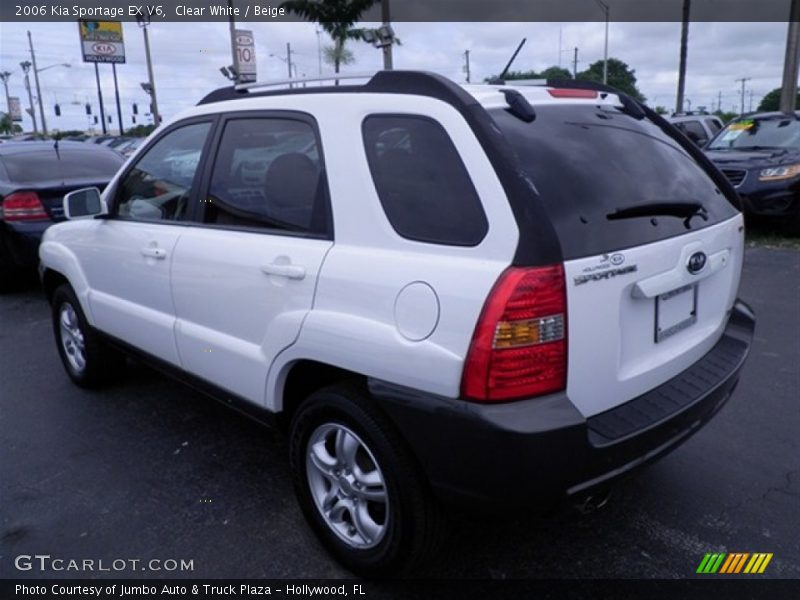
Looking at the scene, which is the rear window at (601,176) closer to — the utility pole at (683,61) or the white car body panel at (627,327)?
the white car body panel at (627,327)

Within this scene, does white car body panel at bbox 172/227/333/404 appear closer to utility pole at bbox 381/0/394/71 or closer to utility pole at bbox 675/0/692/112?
utility pole at bbox 381/0/394/71

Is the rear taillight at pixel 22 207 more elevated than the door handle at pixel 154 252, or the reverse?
the door handle at pixel 154 252

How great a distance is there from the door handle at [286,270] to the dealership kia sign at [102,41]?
172ft

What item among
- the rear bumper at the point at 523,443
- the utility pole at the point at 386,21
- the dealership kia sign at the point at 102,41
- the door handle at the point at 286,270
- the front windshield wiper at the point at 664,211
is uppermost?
the dealership kia sign at the point at 102,41

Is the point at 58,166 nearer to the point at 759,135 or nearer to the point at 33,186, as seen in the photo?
the point at 33,186

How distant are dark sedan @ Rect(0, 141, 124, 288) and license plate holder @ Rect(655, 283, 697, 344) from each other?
21.3ft

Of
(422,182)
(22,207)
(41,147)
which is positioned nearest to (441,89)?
(422,182)

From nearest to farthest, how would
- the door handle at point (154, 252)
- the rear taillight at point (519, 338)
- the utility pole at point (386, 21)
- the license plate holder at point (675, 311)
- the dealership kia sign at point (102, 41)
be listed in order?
1. the rear taillight at point (519, 338)
2. the license plate holder at point (675, 311)
3. the door handle at point (154, 252)
4. the utility pole at point (386, 21)
5. the dealership kia sign at point (102, 41)

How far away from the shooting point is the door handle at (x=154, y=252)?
11.0ft

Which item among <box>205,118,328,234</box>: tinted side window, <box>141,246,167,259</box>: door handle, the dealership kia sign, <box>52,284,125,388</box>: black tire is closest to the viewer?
<box>205,118,328,234</box>: tinted side window

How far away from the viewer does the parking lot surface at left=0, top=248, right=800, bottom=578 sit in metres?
2.66

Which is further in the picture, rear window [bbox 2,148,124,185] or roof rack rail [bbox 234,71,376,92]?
rear window [bbox 2,148,124,185]

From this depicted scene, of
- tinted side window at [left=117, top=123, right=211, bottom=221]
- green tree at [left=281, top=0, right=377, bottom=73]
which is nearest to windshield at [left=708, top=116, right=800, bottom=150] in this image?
tinted side window at [left=117, top=123, right=211, bottom=221]

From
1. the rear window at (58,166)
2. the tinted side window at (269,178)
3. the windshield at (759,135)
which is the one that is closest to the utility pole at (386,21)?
the windshield at (759,135)
